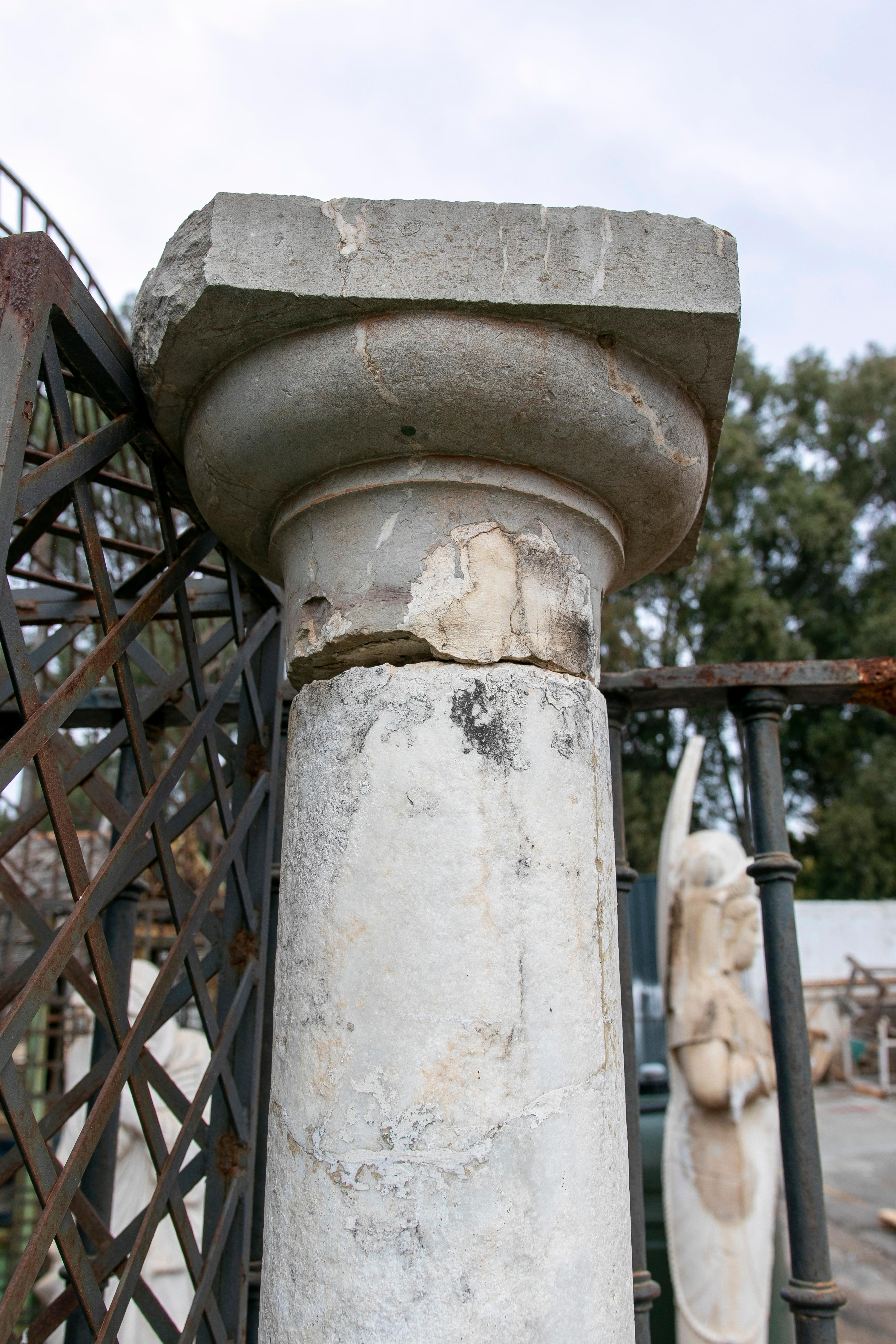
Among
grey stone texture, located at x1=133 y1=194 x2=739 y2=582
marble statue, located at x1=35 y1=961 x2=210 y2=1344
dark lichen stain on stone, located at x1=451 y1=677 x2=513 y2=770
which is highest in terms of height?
grey stone texture, located at x1=133 y1=194 x2=739 y2=582

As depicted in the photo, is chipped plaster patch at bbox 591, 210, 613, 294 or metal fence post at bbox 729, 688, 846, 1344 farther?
metal fence post at bbox 729, 688, 846, 1344

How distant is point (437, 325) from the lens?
1094 mm

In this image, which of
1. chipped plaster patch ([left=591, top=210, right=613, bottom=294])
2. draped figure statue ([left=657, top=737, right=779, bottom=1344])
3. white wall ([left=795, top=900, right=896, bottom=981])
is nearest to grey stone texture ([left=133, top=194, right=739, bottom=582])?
chipped plaster patch ([left=591, top=210, right=613, bottom=294])

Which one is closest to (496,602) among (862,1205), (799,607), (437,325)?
(437,325)

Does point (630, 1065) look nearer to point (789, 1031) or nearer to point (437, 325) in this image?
point (789, 1031)

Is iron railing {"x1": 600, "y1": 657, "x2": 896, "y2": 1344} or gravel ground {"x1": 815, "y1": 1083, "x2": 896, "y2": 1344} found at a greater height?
iron railing {"x1": 600, "y1": 657, "x2": 896, "y2": 1344}

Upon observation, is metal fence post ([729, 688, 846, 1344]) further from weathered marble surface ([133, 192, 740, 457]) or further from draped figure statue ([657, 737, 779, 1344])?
draped figure statue ([657, 737, 779, 1344])

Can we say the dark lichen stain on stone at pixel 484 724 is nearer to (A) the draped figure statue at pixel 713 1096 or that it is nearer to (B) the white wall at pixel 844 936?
(A) the draped figure statue at pixel 713 1096

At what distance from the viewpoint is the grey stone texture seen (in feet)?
3.55

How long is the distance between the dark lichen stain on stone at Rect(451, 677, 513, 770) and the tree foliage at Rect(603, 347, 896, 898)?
1232cm

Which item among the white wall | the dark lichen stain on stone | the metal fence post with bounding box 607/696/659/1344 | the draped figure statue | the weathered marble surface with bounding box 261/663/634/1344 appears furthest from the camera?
the white wall

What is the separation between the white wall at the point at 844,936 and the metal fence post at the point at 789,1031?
11311 mm

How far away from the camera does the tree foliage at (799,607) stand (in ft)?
45.9

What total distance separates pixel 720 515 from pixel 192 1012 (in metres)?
12.8
